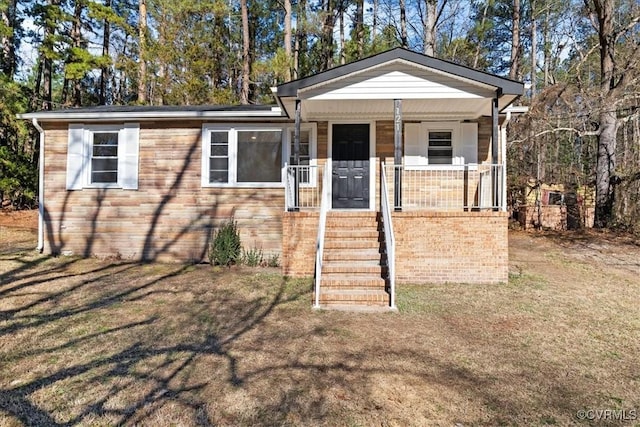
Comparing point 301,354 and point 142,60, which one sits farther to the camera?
point 142,60

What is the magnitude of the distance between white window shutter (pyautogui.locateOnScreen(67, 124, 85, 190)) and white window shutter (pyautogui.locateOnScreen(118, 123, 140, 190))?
0.92 meters

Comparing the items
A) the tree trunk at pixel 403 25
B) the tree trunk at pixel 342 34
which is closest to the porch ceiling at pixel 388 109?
the tree trunk at pixel 403 25

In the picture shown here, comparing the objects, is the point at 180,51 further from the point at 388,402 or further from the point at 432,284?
the point at 388,402

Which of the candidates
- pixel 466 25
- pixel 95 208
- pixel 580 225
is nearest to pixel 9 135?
pixel 95 208

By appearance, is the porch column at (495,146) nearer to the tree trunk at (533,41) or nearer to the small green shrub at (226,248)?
the small green shrub at (226,248)

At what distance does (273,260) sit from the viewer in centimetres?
882

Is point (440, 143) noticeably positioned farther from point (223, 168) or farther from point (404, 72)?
point (223, 168)

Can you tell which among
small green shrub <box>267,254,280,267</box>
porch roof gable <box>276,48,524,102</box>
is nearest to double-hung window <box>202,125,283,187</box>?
small green shrub <box>267,254,280,267</box>

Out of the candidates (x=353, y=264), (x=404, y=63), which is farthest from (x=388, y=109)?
(x=353, y=264)

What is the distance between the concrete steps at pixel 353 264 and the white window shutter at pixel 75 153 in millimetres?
5876

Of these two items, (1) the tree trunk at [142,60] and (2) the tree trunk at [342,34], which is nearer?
(1) the tree trunk at [142,60]

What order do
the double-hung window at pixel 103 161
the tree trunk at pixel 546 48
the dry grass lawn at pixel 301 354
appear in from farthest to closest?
the tree trunk at pixel 546 48, the double-hung window at pixel 103 161, the dry grass lawn at pixel 301 354

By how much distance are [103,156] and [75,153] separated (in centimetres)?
58

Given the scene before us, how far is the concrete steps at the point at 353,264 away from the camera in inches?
228
